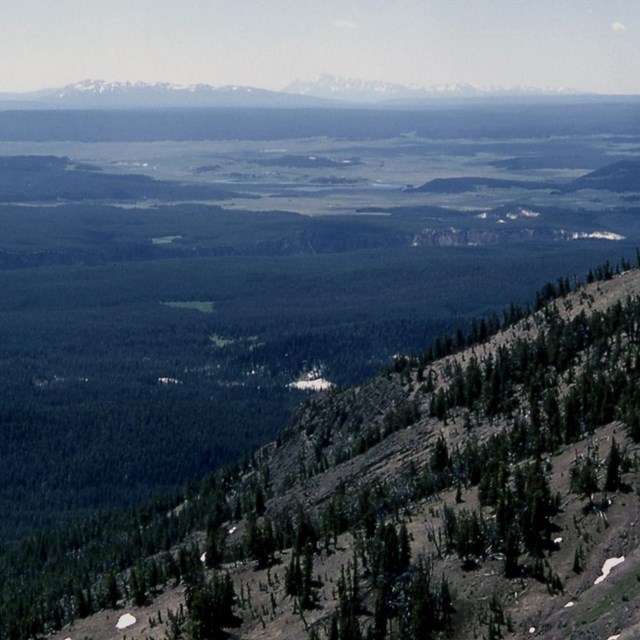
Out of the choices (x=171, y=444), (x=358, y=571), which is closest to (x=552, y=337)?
(x=358, y=571)

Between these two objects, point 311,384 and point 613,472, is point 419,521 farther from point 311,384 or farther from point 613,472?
point 311,384

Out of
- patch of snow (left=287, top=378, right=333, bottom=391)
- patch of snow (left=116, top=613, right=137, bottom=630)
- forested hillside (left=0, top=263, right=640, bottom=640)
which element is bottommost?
patch of snow (left=287, top=378, right=333, bottom=391)

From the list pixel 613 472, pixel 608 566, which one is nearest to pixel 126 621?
pixel 613 472

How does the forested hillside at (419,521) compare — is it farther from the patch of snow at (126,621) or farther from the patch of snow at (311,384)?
the patch of snow at (311,384)

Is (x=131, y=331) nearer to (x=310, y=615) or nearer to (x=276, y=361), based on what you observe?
(x=276, y=361)

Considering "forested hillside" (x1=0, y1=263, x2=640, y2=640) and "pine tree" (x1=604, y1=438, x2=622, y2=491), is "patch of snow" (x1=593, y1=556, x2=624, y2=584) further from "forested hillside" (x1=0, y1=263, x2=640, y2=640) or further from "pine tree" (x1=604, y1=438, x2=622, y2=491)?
"pine tree" (x1=604, y1=438, x2=622, y2=491)

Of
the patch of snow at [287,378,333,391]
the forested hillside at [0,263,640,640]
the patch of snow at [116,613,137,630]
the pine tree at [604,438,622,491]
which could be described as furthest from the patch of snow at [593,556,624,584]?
the patch of snow at [287,378,333,391]

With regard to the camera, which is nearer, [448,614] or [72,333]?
[448,614]
